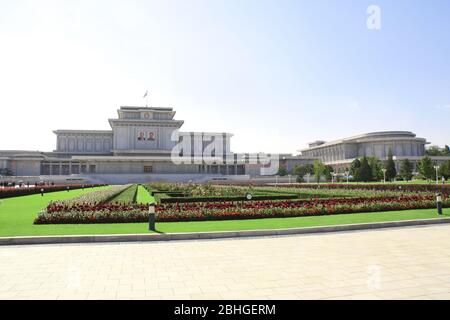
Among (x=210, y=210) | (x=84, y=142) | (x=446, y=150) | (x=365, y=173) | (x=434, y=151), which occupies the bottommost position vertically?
(x=210, y=210)

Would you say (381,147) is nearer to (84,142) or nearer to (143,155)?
(143,155)

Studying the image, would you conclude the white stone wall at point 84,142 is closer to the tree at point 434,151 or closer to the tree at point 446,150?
the tree at point 434,151

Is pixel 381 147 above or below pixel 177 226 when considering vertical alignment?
above

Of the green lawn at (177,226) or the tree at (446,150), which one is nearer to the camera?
the green lawn at (177,226)

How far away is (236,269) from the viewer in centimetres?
595

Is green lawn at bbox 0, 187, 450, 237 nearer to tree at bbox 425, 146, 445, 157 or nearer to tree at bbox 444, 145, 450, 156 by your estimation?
tree at bbox 425, 146, 445, 157

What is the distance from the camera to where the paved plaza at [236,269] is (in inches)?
185

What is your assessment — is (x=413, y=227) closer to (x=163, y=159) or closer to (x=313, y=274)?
(x=313, y=274)

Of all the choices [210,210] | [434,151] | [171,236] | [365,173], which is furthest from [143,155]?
[434,151]

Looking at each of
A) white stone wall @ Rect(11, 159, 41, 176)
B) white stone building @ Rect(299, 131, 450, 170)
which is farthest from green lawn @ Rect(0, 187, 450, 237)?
white stone building @ Rect(299, 131, 450, 170)

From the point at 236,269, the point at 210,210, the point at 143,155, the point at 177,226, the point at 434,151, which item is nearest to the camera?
the point at 236,269

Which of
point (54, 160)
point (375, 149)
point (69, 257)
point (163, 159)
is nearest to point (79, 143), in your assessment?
point (54, 160)

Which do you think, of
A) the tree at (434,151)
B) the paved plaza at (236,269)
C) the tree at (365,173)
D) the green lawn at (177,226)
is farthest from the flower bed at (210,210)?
the tree at (434,151)

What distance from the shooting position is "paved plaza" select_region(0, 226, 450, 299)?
4.71m
